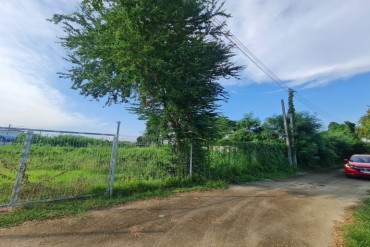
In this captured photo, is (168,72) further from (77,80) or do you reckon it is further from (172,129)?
(77,80)

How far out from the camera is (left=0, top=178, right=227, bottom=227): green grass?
4.42 metres

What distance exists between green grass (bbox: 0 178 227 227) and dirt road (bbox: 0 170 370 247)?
0.92 ft

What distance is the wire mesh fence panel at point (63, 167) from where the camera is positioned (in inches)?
199

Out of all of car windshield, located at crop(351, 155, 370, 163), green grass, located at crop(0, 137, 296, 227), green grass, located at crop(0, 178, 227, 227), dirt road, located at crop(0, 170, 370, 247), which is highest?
Result: car windshield, located at crop(351, 155, 370, 163)

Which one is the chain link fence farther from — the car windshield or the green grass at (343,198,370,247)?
the car windshield

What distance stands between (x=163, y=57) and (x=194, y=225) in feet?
18.9

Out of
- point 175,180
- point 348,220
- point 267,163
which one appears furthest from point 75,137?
point 267,163

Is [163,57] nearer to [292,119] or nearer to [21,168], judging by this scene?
[21,168]

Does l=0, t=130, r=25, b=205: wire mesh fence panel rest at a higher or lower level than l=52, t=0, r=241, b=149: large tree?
lower

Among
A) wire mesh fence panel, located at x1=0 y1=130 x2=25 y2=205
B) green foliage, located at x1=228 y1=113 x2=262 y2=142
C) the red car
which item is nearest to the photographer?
wire mesh fence panel, located at x1=0 y1=130 x2=25 y2=205

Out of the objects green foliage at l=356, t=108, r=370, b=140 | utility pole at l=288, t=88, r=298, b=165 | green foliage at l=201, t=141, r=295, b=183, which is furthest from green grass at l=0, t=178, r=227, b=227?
green foliage at l=356, t=108, r=370, b=140

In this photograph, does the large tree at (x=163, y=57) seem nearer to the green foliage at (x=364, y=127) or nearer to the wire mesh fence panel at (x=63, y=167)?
the wire mesh fence panel at (x=63, y=167)

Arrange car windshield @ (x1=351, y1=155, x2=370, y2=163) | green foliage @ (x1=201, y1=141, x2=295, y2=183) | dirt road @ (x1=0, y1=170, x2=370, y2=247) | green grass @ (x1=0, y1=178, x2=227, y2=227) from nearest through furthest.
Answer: dirt road @ (x1=0, y1=170, x2=370, y2=247)
green grass @ (x1=0, y1=178, x2=227, y2=227)
green foliage @ (x1=201, y1=141, x2=295, y2=183)
car windshield @ (x1=351, y1=155, x2=370, y2=163)

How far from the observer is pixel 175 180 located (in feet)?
26.1
